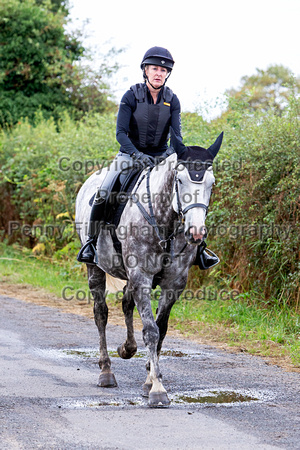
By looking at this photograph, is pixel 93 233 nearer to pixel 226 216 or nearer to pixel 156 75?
pixel 156 75

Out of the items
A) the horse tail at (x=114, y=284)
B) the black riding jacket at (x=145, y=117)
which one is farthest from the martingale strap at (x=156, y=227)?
the horse tail at (x=114, y=284)

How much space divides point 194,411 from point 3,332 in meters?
4.51

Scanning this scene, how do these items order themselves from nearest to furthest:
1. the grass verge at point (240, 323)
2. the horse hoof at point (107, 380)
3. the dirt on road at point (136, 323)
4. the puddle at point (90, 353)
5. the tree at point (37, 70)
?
the horse hoof at point (107, 380)
the puddle at point (90, 353)
the dirt on road at point (136, 323)
the grass verge at point (240, 323)
the tree at point (37, 70)

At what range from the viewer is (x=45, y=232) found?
Result: 1661 centimetres

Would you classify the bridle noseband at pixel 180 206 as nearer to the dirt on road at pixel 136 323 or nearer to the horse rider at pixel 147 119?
the horse rider at pixel 147 119

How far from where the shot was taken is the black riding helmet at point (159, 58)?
6.57 meters

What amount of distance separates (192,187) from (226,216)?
4637 mm

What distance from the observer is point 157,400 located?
18.0 ft

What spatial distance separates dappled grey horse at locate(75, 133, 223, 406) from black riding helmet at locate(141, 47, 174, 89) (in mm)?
1166

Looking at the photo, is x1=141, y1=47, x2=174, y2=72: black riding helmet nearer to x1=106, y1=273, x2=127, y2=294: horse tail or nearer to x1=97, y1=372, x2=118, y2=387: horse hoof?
x1=106, y1=273, x2=127, y2=294: horse tail

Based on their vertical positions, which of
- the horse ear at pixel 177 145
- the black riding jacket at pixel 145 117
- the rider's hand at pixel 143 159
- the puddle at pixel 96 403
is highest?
the black riding jacket at pixel 145 117

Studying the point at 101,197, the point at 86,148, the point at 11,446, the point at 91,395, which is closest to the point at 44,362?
the point at 91,395

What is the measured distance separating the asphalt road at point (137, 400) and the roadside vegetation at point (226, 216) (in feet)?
3.72

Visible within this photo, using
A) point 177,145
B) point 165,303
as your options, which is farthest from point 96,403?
point 177,145
